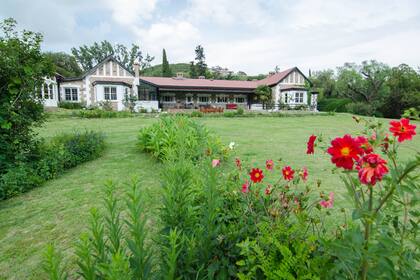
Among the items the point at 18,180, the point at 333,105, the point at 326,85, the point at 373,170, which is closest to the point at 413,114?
the point at 373,170

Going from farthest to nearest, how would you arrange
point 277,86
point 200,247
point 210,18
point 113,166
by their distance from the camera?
point 277,86, point 210,18, point 113,166, point 200,247

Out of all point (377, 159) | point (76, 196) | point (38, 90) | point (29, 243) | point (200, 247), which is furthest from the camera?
point (38, 90)

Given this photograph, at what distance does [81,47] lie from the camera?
173 feet

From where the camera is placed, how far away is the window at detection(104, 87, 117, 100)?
2383cm

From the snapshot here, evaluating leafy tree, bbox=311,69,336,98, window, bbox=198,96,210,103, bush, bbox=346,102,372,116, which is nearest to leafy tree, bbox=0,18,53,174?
window, bbox=198,96,210,103

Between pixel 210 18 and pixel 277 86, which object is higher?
pixel 210 18

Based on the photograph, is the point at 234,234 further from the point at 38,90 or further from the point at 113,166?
the point at 38,90

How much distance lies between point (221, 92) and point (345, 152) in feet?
95.4

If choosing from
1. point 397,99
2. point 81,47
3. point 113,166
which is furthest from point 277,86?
point 81,47

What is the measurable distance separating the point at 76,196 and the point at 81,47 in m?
59.5

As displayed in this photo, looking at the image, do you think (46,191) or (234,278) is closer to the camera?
(234,278)

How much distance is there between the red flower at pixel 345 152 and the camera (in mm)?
912

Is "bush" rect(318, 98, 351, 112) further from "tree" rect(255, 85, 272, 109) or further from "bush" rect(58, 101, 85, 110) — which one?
"bush" rect(58, 101, 85, 110)

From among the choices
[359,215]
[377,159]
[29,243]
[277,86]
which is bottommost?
[29,243]
